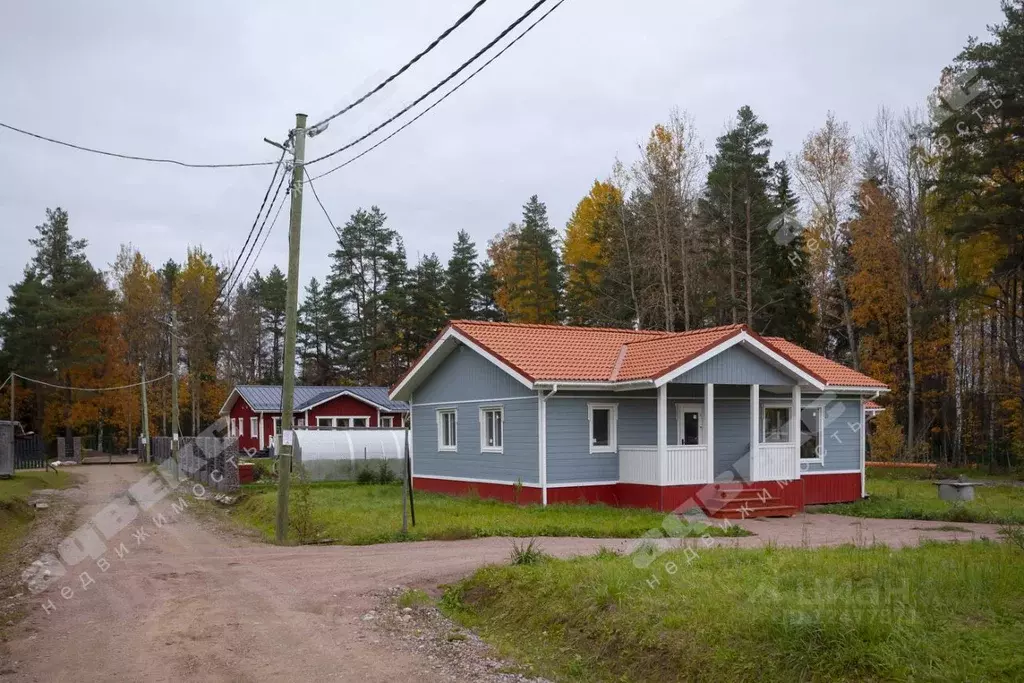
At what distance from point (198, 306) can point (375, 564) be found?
53181 millimetres

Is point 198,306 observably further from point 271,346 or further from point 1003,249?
point 1003,249

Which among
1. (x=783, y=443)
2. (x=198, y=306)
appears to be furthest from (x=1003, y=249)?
(x=198, y=306)

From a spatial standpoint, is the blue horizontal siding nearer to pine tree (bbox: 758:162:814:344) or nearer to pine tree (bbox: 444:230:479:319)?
pine tree (bbox: 758:162:814:344)

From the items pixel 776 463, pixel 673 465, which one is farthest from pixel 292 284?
pixel 776 463

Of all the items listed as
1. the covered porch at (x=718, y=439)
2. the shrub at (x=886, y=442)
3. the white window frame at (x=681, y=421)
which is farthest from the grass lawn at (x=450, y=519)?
the shrub at (x=886, y=442)

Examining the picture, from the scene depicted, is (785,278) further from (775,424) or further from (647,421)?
(647,421)

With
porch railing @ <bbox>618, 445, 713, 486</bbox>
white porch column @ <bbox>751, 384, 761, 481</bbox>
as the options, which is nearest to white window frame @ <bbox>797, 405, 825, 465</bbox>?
white porch column @ <bbox>751, 384, 761, 481</bbox>

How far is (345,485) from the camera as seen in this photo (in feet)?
95.7

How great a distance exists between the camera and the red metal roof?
2064 centimetres

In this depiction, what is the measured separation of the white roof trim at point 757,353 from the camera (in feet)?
65.2

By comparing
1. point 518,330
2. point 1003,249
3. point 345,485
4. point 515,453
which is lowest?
point 345,485

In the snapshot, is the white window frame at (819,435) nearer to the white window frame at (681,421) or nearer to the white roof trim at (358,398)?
the white window frame at (681,421)

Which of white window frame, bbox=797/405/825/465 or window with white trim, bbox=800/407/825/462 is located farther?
window with white trim, bbox=800/407/825/462

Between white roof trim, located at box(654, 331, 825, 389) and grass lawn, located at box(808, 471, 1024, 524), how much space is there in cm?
325
